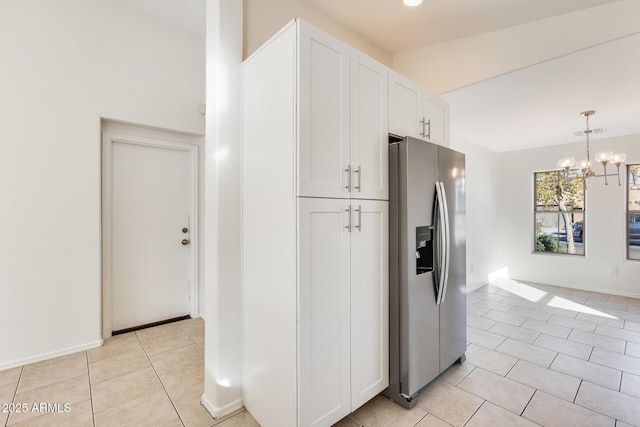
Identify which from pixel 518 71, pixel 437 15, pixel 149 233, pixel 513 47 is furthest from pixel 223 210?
pixel 518 71

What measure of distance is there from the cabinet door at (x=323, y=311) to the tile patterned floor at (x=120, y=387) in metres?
0.58

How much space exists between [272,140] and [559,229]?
20.6 feet

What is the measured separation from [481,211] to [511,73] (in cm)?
332

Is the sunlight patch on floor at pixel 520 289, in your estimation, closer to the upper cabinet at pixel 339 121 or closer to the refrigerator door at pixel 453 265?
the refrigerator door at pixel 453 265

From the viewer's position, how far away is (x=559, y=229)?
5.61 metres

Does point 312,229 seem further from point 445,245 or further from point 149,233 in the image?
point 149,233

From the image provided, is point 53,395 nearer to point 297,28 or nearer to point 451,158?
point 297,28

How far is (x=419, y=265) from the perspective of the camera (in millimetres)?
2098

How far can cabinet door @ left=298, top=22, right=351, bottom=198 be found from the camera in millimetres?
1532

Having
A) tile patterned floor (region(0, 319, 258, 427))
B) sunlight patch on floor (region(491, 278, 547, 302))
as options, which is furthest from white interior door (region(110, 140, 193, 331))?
sunlight patch on floor (region(491, 278, 547, 302))

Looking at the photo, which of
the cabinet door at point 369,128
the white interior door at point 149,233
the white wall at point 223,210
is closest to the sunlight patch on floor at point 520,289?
the cabinet door at point 369,128

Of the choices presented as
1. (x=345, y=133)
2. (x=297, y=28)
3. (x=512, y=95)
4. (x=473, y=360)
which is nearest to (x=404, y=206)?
(x=345, y=133)

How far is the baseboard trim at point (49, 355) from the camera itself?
2.40 meters

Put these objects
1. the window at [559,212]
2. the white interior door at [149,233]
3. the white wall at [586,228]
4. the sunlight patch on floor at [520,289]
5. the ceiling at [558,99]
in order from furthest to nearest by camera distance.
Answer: the window at [559,212]
the white wall at [586,228]
the sunlight patch on floor at [520,289]
the white interior door at [149,233]
the ceiling at [558,99]
